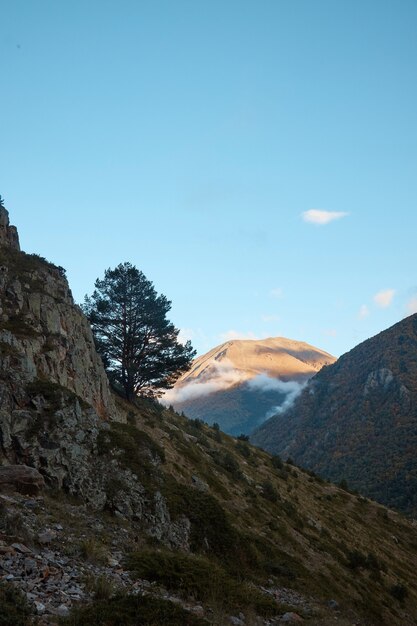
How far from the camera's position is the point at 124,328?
36969mm

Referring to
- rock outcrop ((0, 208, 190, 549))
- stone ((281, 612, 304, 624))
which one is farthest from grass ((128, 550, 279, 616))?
rock outcrop ((0, 208, 190, 549))

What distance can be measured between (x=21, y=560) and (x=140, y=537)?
6904mm

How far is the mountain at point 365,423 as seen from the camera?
63906mm

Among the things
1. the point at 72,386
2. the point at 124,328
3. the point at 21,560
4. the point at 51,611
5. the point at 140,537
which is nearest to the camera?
the point at 51,611

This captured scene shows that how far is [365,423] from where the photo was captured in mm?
83062

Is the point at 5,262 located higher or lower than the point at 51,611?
higher

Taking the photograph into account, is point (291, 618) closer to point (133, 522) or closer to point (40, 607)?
point (133, 522)

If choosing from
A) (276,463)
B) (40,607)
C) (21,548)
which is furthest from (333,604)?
(276,463)

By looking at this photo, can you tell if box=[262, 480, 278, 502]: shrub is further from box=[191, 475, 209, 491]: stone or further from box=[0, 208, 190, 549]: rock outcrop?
box=[0, 208, 190, 549]: rock outcrop

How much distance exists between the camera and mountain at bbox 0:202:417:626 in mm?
10312

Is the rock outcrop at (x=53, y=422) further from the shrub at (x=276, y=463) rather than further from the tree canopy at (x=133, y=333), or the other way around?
the shrub at (x=276, y=463)

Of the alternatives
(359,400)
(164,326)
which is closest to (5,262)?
(164,326)

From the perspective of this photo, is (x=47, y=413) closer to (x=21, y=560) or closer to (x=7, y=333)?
(x=7, y=333)

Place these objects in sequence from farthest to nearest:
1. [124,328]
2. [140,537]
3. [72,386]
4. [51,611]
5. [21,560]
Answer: [124,328] → [72,386] → [140,537] → [21,560] → [51,611]
